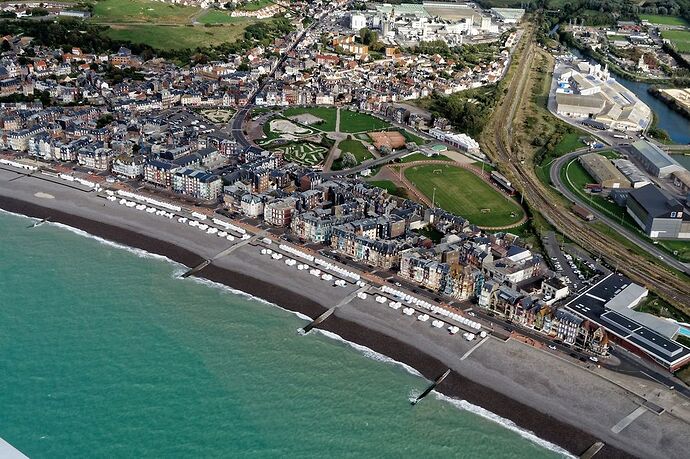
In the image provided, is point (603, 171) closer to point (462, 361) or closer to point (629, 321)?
point (629, 321)

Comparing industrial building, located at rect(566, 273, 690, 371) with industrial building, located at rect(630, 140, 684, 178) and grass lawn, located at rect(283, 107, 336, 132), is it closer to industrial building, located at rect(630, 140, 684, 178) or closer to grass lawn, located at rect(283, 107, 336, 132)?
industrial building, located at rect(630, 140, 684, 178)

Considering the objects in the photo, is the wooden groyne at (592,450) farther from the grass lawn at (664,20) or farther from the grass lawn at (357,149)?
the grass lawn at (664,20)

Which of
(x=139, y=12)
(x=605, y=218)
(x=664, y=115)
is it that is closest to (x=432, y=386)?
(x=605, y=218)

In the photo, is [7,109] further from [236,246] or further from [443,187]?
[443,187]

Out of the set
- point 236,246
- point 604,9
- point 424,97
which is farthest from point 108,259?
point 604,9

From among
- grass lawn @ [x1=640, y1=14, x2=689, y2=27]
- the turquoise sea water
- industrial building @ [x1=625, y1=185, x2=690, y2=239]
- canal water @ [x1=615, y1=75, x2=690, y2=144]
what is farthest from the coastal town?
grass lawn @ [x1=640, y1=14, x2=689, y2=27]

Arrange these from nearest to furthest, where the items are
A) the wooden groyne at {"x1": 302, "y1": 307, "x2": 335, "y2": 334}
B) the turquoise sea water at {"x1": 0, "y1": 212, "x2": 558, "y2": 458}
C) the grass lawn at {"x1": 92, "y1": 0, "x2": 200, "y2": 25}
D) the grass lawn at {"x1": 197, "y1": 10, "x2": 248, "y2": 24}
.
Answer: the turquoise sea water at {"x1": 0, "y1": 212, "x2": 558, "y2": 458}, the wooden groyne at {"x1": 302, "y1": 307, "x2": 335, "y2": 334}, the grass lawn at {"x1": 92, "y1": 0, "x2": 200, "y2": 25}, the grass lawn at {"x1": 197, "y1": 10, "x2": 248, "y2": 24}
